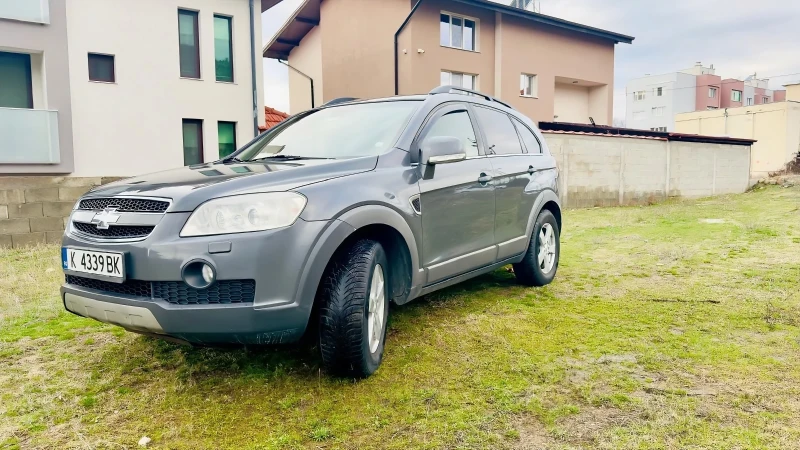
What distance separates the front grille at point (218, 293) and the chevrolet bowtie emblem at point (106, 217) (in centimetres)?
49

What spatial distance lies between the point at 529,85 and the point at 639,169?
6839 mm

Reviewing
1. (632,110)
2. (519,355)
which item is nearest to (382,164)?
(519,355)

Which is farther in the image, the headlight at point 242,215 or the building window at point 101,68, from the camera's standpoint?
the building window at point 101,68

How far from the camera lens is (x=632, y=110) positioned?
59.9 m

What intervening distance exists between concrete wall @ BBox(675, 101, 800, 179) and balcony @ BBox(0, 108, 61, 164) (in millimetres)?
31287

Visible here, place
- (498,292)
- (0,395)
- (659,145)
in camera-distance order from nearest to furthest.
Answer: (0,395), (498,292), (659,145)

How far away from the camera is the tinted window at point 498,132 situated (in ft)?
15.0

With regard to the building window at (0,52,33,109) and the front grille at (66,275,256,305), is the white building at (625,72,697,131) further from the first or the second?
the front grille at (66,275,256,305)

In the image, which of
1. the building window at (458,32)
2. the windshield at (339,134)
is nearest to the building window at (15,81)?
the windshield at (339,134)

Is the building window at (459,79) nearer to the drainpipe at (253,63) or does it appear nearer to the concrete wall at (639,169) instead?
the concrete wall at (639,169)

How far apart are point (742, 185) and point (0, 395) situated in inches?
980

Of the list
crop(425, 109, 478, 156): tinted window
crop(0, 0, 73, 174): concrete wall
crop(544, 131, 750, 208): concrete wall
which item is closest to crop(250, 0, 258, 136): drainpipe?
crop(0, 0, 73, 174): concrete wall

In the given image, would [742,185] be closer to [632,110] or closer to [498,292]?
[498,292]

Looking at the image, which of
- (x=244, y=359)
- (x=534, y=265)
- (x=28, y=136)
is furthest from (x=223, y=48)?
(x=244, y=359)
